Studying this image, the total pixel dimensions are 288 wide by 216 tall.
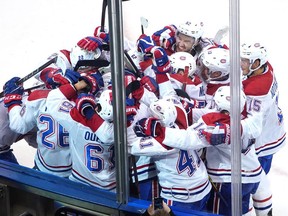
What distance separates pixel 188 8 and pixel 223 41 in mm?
208

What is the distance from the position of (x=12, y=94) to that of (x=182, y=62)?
0.77m

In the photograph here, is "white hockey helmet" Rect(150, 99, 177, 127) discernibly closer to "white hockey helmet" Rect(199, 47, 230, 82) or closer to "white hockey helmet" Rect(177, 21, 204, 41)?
"white hockey helmet" Rect(199, 47, 230, 82)

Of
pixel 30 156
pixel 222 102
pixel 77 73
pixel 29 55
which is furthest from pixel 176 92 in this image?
pixel 29 55

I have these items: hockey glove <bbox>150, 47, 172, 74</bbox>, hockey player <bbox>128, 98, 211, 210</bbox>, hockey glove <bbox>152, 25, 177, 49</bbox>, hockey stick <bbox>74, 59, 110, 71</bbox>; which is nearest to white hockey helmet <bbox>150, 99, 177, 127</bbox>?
hockey player <bbox>128, 98, 211, 210</bbox>

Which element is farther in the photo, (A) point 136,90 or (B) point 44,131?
(B) point 44,131

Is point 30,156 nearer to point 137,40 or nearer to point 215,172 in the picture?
point 137,40

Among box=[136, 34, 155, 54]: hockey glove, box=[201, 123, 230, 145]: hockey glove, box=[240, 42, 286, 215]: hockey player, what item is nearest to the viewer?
box=[201, 123, 230, 145]: hockey glove

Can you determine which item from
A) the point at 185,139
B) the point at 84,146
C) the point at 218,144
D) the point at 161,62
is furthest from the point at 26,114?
the point at 218,144

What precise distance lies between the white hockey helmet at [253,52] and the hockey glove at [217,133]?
324 millimetres

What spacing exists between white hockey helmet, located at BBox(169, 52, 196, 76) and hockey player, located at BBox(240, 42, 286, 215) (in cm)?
23

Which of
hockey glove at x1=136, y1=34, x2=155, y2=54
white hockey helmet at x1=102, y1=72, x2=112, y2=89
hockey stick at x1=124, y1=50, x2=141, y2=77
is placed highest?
hockey glove at x1=136, y1=34, x2=155, y2=54

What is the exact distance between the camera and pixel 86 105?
6.54 ft

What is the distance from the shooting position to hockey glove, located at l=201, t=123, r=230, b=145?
6.02 feet

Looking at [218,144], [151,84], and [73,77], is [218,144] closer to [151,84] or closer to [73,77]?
[151,84]
